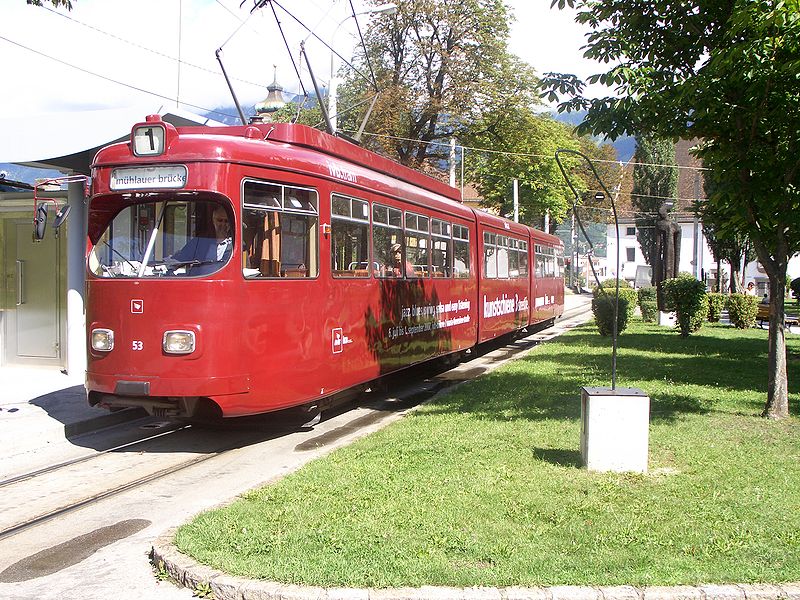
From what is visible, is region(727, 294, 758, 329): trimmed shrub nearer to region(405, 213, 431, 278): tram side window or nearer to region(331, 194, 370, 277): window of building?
region(405, 213, 431, 278): tram side window

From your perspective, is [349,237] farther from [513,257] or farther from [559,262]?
[559,262]

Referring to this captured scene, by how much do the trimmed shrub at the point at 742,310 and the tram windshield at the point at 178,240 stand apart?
22.7 metres

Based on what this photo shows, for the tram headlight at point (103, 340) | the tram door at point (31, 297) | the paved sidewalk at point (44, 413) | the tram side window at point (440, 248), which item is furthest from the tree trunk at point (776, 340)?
the tram door at point (31, 297)

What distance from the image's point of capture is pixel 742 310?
26844 millimetres

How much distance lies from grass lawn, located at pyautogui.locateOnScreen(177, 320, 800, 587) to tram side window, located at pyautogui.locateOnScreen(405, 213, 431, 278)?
290cm

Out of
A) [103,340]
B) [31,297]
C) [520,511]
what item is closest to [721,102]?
[520,511]

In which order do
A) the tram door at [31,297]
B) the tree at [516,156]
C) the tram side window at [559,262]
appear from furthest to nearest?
the tree at [516,156] → the tram side window at [559,262] → the tram door at [31,297]

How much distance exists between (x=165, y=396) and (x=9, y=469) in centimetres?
181

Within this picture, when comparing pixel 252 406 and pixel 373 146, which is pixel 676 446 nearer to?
pixel 252 406

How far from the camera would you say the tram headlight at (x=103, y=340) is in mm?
8320

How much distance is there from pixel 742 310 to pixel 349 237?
20.7m

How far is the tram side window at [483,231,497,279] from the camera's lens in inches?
690

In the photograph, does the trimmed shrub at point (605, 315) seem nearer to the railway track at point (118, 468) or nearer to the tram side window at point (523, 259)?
the tram side window at point (523, 259)

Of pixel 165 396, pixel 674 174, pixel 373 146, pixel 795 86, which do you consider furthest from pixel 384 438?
pixel 674 174
